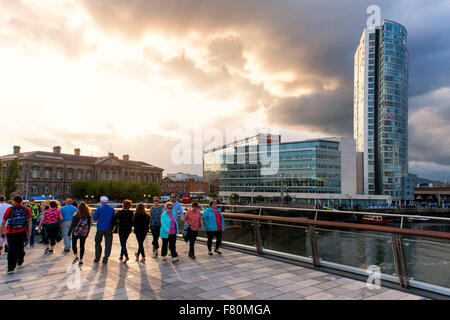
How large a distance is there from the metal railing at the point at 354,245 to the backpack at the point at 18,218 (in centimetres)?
573

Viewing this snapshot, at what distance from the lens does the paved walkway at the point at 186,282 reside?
227 inches

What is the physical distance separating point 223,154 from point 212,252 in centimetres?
10715

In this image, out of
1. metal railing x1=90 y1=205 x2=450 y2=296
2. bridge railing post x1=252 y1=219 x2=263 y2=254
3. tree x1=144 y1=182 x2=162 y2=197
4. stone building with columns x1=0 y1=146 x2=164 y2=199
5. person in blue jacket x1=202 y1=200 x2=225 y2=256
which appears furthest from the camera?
tree x1=144 y1=182 x2=162 y2=197

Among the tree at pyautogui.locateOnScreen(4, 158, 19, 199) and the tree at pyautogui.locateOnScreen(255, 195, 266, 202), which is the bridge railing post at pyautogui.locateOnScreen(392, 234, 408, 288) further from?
the tree at pyautogui.locateOnScreen(255, 195, 266, 202)

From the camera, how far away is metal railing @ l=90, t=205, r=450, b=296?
5.90 m

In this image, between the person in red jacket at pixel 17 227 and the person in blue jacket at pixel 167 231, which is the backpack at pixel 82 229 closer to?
the person in red jacket at pixel 17 227

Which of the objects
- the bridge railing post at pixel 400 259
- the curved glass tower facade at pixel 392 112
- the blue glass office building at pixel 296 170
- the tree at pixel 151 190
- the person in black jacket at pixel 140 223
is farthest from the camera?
the curved glass tower facade at pixel 392 112

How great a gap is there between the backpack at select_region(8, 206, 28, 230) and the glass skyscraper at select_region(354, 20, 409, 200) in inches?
4513

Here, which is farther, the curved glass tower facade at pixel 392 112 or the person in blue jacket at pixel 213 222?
the curved glass tower facade at pixel 392 112

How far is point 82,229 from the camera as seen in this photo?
9094 mm

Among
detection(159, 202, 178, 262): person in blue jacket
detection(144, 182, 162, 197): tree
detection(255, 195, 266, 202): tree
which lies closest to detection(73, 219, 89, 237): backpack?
detection(159, 202, 178, 262): person in blue jacket

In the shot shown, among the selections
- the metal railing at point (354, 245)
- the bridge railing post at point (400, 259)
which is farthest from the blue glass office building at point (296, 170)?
the bridge railing post at point (400, 259)

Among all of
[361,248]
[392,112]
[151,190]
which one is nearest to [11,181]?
[151,190]
